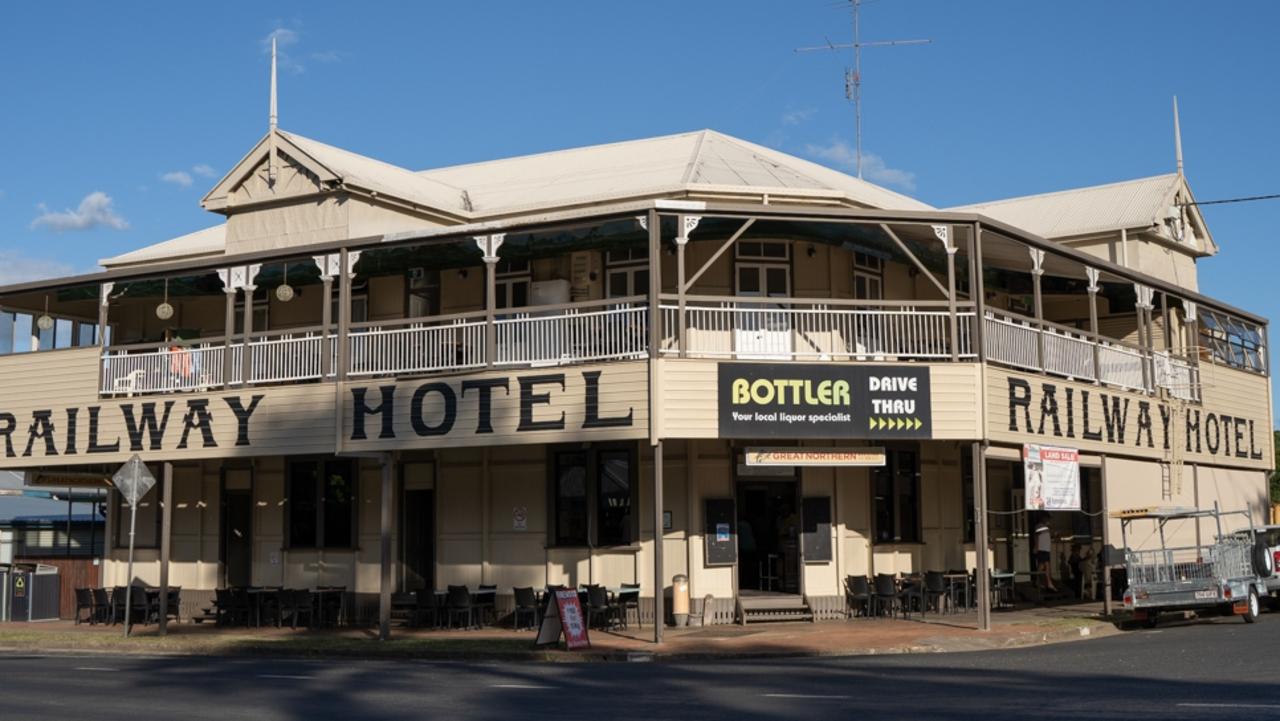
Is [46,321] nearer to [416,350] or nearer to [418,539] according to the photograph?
[418,539]

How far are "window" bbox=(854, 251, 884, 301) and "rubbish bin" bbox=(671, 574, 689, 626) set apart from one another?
6.36 metres

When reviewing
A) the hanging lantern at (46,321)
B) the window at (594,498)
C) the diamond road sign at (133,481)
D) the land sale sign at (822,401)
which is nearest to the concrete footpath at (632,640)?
the window at (594,498)

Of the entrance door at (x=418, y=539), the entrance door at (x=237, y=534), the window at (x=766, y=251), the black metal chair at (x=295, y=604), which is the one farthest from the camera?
the entrance door at (x=237, y=534)

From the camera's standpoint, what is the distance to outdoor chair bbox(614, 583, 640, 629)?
2470 centimetres

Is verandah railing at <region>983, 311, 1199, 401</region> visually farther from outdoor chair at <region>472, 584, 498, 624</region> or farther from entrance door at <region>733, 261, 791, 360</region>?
outdoor chair at <region>472, 584, 498, 624</region>

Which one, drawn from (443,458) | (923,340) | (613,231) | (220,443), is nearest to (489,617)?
(443,458)

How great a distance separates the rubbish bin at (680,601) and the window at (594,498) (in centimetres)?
120

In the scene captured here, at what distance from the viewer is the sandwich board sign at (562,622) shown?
2122 cm

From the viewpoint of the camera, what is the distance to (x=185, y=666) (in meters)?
20.0

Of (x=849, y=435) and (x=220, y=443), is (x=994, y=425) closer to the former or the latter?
(x=849, y=435)

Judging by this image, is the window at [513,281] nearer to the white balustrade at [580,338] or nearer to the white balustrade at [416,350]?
the white balustrade at [416,350]

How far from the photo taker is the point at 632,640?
2252cm

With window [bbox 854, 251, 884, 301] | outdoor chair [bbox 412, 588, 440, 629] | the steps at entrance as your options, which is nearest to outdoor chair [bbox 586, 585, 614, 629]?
the steps at entrance

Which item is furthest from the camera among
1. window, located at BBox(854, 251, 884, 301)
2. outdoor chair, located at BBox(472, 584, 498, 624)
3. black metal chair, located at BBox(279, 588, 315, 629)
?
window, located at BBox(854, 251, 884, 301)
